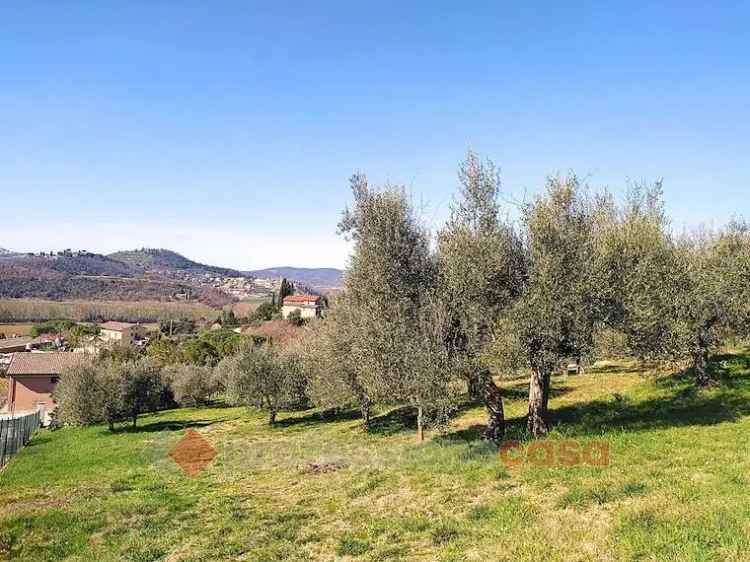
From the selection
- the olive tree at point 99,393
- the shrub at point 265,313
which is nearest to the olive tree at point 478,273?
the olive tree at point 99,393

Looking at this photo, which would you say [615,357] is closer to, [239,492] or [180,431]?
[239,492]

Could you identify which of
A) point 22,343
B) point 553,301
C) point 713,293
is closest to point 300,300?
point 22,343

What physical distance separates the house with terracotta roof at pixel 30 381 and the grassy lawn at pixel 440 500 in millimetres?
55793

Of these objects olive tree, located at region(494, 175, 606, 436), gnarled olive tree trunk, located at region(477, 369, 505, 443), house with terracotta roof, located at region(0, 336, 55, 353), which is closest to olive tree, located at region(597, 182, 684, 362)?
olive tree, located at region(494, 175, 606, 436)

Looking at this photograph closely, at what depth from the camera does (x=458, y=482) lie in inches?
504

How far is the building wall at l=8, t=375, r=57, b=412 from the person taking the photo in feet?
228

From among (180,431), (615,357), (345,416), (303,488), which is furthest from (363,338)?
(180,431)

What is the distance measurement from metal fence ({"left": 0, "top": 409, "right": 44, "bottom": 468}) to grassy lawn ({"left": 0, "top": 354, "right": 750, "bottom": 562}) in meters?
6.10

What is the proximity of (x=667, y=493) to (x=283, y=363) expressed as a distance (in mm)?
31503

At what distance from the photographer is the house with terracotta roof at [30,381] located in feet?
227

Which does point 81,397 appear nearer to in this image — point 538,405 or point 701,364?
point 538,405

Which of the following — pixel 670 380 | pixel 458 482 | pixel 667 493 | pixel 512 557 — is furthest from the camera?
pixel 670 380

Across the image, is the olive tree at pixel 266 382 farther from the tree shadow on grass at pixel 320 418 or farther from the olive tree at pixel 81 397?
the olive tree at pixel 81 397

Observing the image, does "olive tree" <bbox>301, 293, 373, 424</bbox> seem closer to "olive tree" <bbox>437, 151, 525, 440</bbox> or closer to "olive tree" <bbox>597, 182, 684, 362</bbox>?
"olive tree" <bbox>437, 151, 525, 440</bbox>
